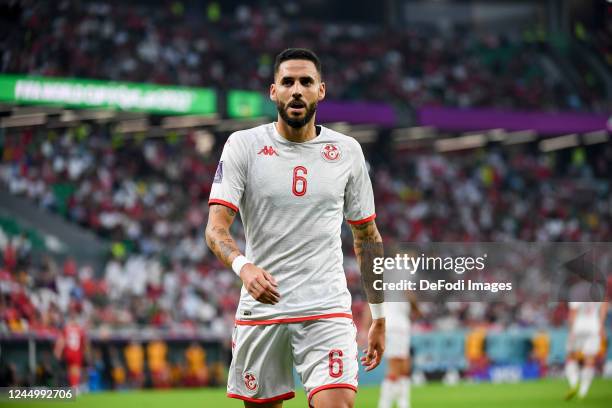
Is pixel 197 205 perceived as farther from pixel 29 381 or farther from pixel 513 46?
pixel 513 46

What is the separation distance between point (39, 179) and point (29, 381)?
9.80m

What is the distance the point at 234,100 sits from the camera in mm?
28859

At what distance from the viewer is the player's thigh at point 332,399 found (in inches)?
200

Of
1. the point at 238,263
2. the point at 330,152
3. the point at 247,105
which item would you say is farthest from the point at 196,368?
the point at 238,263

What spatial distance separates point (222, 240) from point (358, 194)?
2.76ft

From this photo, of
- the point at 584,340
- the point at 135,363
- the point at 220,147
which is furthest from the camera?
the point at 220,147

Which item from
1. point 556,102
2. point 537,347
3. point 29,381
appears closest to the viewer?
point 29,381

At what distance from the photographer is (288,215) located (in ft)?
17.1

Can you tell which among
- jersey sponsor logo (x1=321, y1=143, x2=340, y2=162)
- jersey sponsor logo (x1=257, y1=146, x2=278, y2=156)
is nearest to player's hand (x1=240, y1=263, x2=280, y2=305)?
jersey sponsor logo (x1=257, y1=146, x2=278, y2=156)

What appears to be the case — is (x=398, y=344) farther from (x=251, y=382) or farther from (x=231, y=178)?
(x=231, y=178)

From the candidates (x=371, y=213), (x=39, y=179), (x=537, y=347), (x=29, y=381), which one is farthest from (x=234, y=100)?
Result: (x=371, y=213)

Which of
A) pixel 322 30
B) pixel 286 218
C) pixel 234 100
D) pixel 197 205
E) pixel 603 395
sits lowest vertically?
pixel 603 395

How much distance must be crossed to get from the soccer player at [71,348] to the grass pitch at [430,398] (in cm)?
46

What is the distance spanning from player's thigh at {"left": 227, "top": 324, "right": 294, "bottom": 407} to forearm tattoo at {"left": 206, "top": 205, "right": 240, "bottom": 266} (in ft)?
1.59
